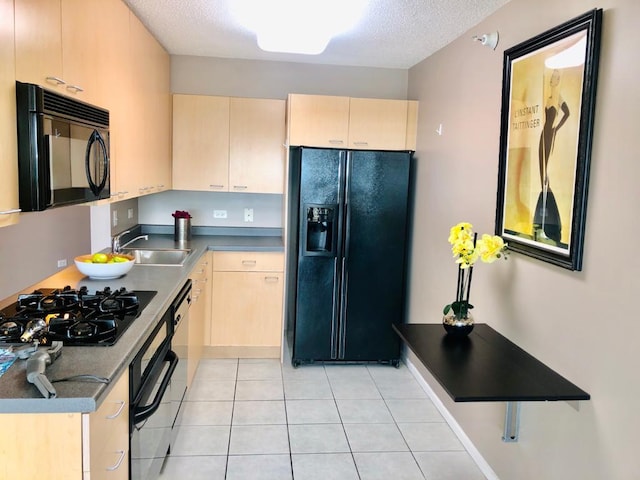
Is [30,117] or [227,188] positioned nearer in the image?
[30,117]

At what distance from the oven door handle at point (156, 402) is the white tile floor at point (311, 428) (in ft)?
2.00

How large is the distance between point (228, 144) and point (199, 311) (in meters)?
1.34

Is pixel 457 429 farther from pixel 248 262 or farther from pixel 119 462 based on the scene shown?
pixel 119 462

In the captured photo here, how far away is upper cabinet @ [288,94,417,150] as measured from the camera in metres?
3.82

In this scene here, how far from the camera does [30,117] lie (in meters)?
1.71

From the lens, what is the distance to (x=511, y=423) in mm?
2334

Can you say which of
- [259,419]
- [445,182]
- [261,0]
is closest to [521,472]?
[259,419]

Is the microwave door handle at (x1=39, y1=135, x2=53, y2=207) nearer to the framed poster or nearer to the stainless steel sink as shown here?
the stainless steel sink

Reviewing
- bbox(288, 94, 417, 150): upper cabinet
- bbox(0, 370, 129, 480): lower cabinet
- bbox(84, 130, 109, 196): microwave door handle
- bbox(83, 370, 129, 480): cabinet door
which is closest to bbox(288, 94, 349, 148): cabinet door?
bbox(288, 94, 417, 150): upper cabinet

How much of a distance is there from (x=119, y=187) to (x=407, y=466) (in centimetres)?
209

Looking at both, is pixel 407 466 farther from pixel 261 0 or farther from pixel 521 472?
pixel 261 0

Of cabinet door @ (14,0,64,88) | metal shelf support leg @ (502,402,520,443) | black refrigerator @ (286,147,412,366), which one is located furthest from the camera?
black refrigerator @ (286,147,412,366)

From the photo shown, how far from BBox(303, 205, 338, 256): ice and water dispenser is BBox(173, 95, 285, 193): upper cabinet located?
0.50 m

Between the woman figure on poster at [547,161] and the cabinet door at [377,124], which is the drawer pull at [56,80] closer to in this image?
the woman figure on poster at [547,161]
